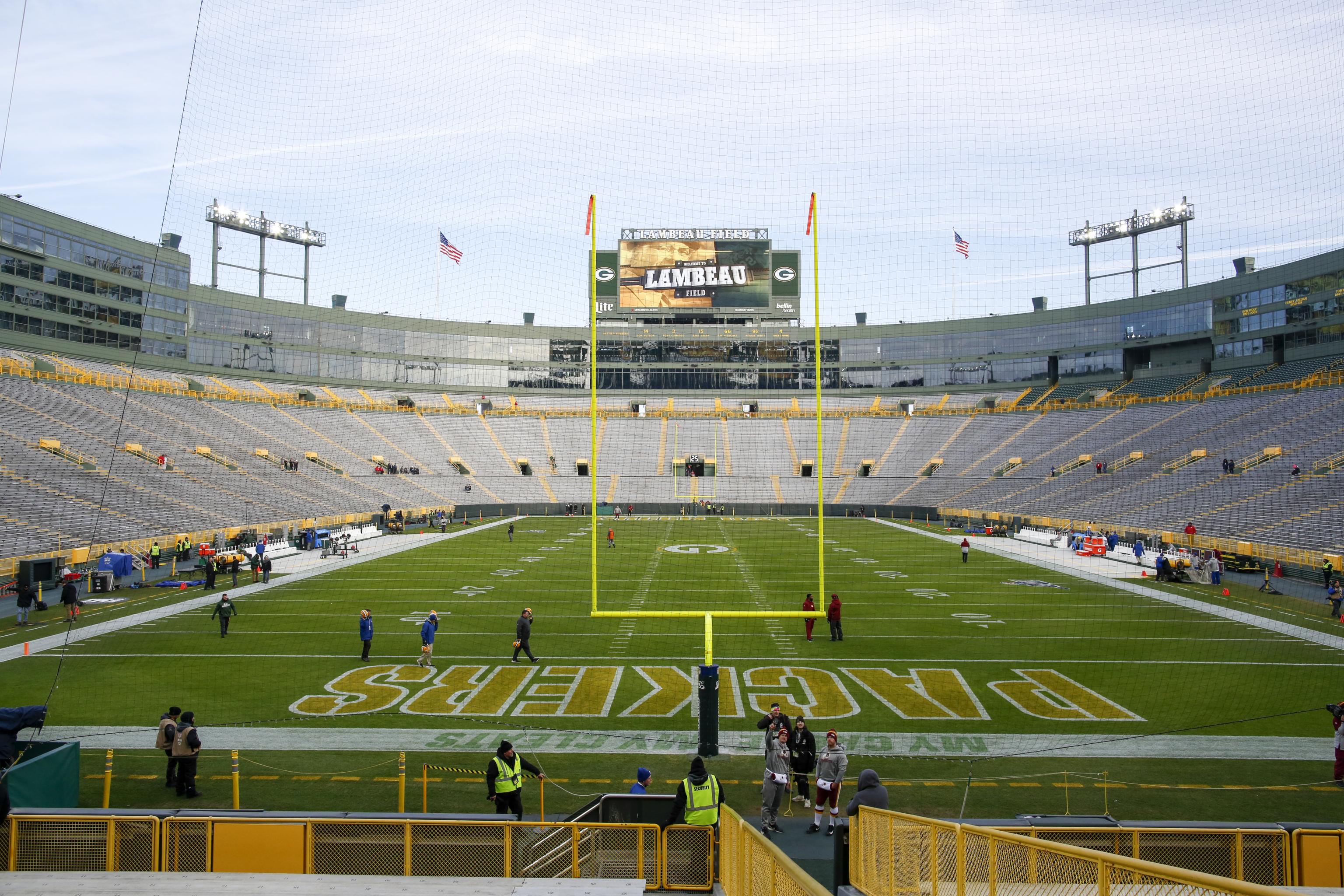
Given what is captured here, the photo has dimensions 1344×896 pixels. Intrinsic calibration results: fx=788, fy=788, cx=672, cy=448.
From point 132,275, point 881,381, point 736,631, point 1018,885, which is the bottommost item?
point 736,631

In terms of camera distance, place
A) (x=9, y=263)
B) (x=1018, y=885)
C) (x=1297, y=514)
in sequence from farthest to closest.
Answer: (x=9, y=263)
(x=1297, y=514)
(x=1018, y=885)

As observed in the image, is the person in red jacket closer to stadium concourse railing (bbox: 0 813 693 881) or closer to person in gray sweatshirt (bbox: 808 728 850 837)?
person in gray sweatshirt (bbox: 808 728 850 837)

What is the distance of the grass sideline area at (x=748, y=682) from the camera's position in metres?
9.08

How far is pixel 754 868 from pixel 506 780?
11.2 ft

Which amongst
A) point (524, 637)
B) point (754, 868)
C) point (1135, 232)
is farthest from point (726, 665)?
point (1135, 232)

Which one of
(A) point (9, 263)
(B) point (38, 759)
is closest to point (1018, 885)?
(B) point (38, 759)

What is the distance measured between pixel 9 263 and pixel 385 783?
46.4m

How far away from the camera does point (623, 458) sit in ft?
188

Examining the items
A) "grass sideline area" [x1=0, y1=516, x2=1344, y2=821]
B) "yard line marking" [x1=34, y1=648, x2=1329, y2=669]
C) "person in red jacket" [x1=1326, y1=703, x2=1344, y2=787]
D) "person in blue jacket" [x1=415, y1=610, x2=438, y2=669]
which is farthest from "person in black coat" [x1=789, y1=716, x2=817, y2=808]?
"person in blue jacket" [x1=415, y1=610, x2=438, y2=669]

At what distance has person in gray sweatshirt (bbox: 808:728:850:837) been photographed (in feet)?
24.8

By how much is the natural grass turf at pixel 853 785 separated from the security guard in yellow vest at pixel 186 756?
0.13m

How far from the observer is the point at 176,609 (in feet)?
63.2

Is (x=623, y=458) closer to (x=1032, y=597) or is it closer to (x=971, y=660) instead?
(x=1032, y=597)

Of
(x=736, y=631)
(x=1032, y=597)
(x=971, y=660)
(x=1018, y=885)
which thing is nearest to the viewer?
(x=1018, y=885)
